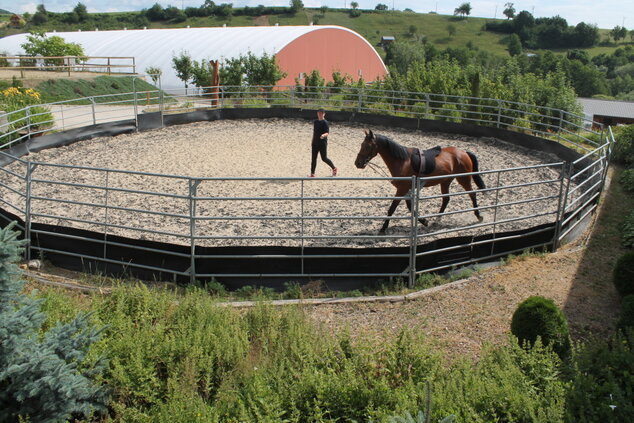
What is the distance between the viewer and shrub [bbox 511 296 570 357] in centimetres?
530

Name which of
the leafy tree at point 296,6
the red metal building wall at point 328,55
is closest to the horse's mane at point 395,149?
the red metal building wall at point 328,55

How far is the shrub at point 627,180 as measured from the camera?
1134cm

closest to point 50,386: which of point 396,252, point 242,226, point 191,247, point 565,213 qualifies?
point 191,247

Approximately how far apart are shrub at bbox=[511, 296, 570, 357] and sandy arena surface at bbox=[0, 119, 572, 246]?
6.43ft

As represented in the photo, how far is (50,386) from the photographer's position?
4.04m

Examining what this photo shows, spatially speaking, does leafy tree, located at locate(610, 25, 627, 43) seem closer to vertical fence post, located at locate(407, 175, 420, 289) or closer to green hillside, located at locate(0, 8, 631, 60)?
green hillside, located at locate(0, 8, 631, 60)

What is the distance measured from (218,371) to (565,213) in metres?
6.26

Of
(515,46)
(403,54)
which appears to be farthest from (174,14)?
(515,46)

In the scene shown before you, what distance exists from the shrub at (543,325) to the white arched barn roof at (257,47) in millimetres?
28235

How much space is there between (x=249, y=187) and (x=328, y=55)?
26180 mm

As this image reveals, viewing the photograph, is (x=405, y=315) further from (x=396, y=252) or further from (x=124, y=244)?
(x=124, y=244)

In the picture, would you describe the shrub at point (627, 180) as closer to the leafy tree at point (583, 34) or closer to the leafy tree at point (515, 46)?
the leafy tree at point (515, 46)

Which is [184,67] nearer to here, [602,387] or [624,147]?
[624,147]

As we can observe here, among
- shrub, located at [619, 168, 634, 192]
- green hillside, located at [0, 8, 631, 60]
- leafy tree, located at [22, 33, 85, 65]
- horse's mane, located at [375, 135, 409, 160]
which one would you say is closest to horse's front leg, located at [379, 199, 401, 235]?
horse's mane, located at [375, 135, 409, 160]
